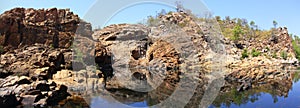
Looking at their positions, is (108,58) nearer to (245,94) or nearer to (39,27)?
(39,27)

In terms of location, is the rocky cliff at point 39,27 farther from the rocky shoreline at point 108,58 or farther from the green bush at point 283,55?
the green bush at point 283,55

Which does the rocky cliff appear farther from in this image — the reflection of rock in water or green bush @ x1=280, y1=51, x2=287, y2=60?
green bush @ x1=280, y1=51, x2=287, y2=60

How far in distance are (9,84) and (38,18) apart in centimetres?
2383

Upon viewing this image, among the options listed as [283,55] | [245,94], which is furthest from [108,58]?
[283,55]

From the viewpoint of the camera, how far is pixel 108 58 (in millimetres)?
47062

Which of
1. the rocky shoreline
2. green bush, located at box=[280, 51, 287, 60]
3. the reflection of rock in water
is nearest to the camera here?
the reflection of rock in water

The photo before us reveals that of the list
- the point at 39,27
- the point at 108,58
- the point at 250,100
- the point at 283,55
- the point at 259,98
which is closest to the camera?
the point at 250,100

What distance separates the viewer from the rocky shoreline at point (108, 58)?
2278 cm

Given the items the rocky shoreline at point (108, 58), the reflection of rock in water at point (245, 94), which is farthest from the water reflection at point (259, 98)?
the rocky shoreline at point (108, 58)

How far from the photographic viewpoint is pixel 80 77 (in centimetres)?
2772

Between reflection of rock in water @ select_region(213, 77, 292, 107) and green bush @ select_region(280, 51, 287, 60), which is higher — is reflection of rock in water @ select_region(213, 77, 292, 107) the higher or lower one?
the lower one

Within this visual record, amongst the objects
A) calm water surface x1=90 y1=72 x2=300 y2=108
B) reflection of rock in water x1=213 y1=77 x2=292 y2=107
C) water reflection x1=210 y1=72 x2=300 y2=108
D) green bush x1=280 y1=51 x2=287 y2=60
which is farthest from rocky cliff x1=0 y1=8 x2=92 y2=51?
green bush x1=280 y1=51 x2=287 y2=60

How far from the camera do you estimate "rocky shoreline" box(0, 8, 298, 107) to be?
2278 cm

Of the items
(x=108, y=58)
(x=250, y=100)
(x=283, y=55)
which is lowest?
(x=250, y=100)
